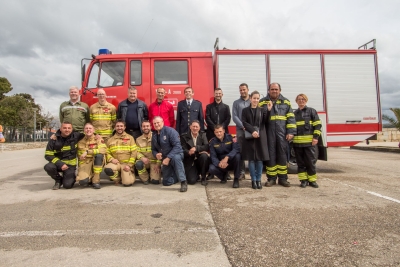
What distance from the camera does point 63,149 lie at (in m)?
4.97

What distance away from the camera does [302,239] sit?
8.27ft

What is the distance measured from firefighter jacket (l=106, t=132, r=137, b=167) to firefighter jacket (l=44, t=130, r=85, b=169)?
0.61 meters

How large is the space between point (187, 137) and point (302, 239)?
10.3 feet

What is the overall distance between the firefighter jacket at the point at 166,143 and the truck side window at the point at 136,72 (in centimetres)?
188

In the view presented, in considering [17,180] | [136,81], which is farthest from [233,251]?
[17,180]

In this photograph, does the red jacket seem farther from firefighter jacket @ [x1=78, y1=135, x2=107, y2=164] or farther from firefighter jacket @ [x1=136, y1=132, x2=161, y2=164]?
firefighter jacket @ [x1=78, y1=135, x2=107, y2=164]

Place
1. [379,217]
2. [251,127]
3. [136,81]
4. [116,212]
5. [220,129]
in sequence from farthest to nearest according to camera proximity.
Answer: [136,81] → [220,129] → [251,127] → [116,212] → [379,217]

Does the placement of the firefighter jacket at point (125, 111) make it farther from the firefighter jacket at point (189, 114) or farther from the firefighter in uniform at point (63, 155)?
the firefighter in uniform at point (63, 155)

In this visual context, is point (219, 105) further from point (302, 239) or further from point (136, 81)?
point (302, 239)

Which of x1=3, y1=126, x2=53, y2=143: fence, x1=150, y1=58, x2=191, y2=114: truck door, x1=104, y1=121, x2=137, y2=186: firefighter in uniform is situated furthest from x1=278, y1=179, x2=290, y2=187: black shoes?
x1=3, y1=126, x2=53, y2=143: fence

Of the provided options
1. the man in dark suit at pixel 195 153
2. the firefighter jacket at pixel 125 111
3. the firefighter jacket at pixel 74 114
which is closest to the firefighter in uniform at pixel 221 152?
the man in dark suit at pixel 195 153

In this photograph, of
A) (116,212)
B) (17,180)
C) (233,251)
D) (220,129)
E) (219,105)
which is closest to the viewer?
(233,251)

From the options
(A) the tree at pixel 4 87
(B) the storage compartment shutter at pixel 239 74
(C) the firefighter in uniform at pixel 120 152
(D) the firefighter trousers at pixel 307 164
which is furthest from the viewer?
(A) the tree at pixel 4 87

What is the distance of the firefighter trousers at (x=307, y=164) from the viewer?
187 inches
